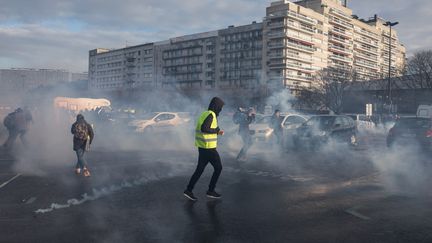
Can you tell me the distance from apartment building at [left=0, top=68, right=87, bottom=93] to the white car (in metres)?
9.75

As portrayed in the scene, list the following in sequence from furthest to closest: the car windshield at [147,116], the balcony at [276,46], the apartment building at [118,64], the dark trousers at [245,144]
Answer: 1. the balcony at [276,46]
2. the apartment building at [118,64]
3. the car windshield at [147,116]
4. the dark trousers at [245,144]

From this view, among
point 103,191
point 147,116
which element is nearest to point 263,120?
point 147,116

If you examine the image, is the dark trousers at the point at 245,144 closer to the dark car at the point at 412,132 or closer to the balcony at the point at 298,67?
the dark car at the point at 412,132

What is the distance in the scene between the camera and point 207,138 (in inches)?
271

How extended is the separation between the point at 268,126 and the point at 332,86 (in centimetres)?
4031

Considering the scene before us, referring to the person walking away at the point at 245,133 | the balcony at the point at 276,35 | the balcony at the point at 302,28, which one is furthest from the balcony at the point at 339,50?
the person walking away at the point at 245,133

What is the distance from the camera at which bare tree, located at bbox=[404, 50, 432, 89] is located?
1802 inches

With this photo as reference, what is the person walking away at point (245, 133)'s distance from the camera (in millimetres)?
12227

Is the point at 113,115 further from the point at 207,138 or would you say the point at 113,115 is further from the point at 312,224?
the point at 312,224

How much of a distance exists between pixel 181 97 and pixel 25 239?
78.3ft

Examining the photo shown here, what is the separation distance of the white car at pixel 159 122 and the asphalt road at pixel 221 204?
35.0ft

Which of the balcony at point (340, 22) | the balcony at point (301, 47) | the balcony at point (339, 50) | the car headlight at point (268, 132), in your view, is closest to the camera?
the car headlight at point (268, 132)

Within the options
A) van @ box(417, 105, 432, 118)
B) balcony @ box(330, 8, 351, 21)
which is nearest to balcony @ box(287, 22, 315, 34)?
balcony @ box(330, 8, 351, 21)

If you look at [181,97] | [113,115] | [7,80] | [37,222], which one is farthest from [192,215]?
[7,80]
